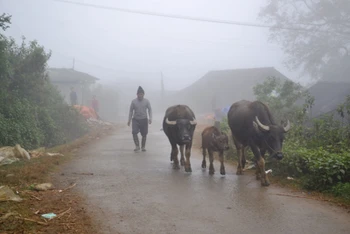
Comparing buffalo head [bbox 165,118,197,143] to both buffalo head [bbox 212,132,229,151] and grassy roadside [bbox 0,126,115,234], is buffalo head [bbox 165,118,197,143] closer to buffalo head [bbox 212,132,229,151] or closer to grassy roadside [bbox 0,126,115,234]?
buffalo head [bbox 212,132,229,151]

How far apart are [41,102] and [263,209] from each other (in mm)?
12756

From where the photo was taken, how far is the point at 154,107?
5278 centimetres

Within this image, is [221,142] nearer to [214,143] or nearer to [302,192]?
[214,143]

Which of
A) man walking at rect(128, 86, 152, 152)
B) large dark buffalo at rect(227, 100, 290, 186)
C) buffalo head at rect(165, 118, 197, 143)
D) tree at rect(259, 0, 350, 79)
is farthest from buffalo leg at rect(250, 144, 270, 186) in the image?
tree at rect(259, 0, 350, 79)

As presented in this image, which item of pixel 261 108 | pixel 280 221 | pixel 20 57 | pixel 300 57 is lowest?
pixel 280 221

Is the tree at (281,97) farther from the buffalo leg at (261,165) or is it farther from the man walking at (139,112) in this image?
the buffalo leg at (261,165)

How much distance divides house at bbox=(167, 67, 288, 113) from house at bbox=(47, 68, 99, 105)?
12.6 meters

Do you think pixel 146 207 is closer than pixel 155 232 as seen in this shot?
No

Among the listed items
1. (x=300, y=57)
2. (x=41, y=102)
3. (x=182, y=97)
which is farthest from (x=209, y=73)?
(x=41, y=102)

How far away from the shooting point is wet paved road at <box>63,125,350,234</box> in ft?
14.6

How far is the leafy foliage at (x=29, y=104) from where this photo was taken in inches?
434

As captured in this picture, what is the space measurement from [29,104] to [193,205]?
10.1 metres

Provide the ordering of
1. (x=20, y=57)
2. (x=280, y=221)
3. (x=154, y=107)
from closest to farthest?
(x=280, y=221) < (x=20, y=57) < (x=154, y=107)

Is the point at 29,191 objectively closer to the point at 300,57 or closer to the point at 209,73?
→ the point at 300,57
